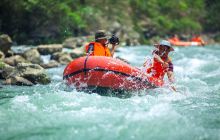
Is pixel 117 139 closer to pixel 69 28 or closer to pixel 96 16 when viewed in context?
pixel 69 28

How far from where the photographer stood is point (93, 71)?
7883mm

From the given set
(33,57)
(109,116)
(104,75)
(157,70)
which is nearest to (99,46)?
(104,75)

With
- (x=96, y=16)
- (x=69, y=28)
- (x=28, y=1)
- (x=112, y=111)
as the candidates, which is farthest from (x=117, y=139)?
(x=96, y=16)

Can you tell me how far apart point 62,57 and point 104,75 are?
6419mm

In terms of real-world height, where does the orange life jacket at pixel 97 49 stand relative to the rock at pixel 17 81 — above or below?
above

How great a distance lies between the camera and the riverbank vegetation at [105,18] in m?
21.0

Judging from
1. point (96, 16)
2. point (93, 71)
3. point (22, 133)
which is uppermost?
point (96, 16)

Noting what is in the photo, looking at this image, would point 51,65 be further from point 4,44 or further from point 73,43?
point 73,43

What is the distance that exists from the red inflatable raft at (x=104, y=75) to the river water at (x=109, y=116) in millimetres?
289

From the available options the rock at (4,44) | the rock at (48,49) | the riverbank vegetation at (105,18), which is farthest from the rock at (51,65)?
the riverbank vegetation at (105,18)

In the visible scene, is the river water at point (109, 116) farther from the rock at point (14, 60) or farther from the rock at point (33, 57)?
the rock at point (33, 57)

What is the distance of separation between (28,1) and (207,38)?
62.0 feet

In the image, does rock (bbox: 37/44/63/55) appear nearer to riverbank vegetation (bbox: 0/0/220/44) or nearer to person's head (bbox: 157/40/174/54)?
riverbank vegetation (bbox: 0/0/220/44)

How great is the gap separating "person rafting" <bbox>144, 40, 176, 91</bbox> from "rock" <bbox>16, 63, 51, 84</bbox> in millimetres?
2611
